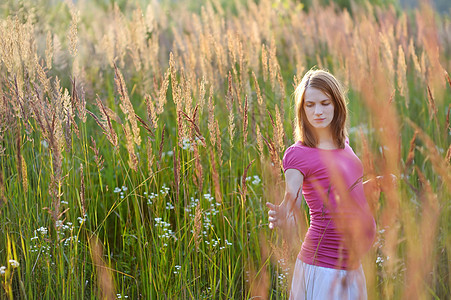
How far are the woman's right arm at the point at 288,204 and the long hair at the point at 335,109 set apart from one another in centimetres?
15

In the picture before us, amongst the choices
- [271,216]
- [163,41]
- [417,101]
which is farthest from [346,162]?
[163,41]

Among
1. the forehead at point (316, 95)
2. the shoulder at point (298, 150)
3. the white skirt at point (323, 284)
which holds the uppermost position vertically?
the forehead at point (316, 95)

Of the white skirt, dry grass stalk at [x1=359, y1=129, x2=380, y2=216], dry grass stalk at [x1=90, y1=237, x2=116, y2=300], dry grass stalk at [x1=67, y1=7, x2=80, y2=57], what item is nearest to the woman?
the white skirt

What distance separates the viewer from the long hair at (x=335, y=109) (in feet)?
6.35

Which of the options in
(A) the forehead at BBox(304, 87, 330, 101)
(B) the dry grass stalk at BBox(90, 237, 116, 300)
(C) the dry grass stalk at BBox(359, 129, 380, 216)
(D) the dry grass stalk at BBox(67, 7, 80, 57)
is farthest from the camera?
(D) the dry grass stalk at BBox(67, 7, 80, 57)

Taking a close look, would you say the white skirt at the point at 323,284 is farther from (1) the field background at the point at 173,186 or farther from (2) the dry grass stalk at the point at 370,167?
(2) the dry grass stalk at the point at 370,167

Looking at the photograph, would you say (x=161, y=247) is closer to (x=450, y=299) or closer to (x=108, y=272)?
(x=108, y=272)

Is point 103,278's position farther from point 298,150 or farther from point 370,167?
point 370,167

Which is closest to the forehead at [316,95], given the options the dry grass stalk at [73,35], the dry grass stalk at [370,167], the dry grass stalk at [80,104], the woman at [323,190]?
the woman at [323,190]

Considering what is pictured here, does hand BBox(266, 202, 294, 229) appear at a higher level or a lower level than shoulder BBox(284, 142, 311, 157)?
lower

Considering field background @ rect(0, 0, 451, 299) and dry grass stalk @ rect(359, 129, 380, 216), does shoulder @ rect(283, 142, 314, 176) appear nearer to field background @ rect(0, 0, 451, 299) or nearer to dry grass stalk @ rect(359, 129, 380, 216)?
field background @ rect(0, 0, 451, 299)

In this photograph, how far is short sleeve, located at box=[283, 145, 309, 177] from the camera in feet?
6.10

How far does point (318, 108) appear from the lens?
1906 millimetres

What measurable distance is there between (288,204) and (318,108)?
1.29 ft
